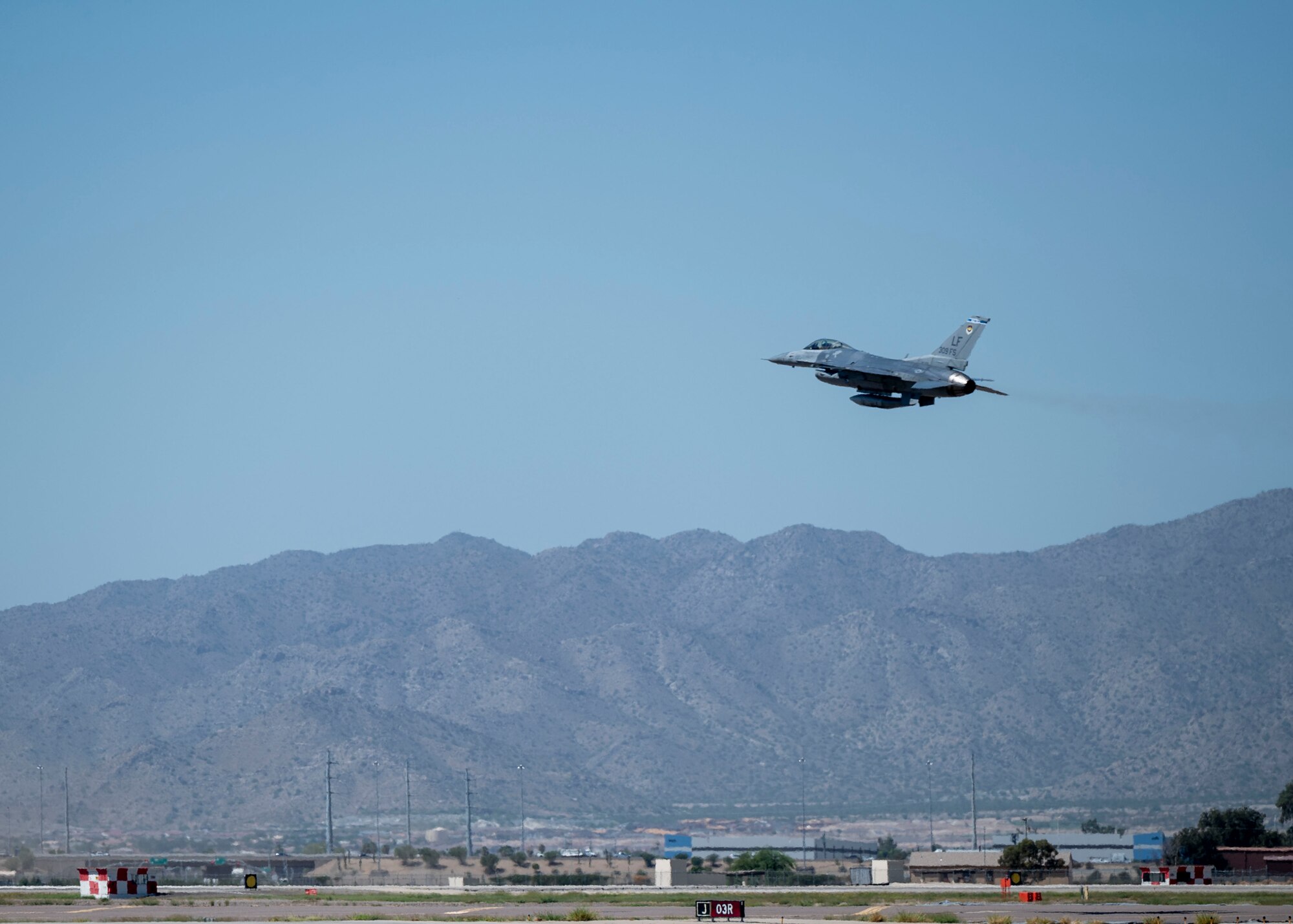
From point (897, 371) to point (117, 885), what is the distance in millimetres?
42218

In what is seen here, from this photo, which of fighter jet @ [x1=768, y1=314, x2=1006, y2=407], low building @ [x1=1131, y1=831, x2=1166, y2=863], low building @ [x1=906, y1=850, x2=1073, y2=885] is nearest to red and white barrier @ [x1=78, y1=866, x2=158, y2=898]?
fighter jet @ [x1=768, y1=314, x2=1006, y2=407]

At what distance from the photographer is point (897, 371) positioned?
84.9 meters

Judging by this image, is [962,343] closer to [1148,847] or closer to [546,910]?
[546,910]

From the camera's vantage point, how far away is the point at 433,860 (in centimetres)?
18775

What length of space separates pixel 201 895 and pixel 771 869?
60.0 metres

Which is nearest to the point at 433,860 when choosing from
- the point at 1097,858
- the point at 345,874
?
the point at 345,874

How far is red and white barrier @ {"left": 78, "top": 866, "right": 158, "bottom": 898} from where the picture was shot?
75.6 m

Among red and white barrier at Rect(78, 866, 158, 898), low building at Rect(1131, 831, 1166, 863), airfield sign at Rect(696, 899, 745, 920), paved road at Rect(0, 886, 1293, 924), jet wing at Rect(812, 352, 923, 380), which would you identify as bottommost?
low building at Rect(1131, 831, 1166, 863)

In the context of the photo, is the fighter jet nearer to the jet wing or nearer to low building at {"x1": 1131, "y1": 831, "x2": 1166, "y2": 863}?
the jet wing

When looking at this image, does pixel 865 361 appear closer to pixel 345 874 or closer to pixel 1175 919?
pixel 1175 919

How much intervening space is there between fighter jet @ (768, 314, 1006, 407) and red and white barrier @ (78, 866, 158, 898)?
128 ft

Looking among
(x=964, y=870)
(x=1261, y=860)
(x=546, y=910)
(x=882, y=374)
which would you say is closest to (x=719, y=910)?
(x=546, y=910)

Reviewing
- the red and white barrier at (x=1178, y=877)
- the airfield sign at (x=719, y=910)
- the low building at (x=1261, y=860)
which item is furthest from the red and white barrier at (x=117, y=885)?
the low building at (x=1261, y=860)

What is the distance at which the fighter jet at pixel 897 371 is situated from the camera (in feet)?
274
